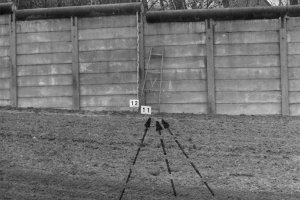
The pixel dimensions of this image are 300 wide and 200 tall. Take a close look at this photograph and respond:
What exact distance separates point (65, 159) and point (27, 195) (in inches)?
72.3

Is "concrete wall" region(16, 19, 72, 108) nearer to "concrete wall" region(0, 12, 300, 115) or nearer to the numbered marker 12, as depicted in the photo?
"concrete wall" region(0, 12, 300, 115)

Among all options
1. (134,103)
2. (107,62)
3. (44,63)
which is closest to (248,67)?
(134,103)

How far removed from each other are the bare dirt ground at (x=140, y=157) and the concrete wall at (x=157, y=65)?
853 millimetres

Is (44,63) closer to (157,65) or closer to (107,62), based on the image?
(107,62)

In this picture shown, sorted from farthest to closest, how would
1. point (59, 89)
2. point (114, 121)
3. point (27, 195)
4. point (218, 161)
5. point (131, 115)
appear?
point (59, 89), point (131, 115), point (114, 121), point (218, 161), point (27, 195)

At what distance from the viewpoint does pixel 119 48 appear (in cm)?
1351

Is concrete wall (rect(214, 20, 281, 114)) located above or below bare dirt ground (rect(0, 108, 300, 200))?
above

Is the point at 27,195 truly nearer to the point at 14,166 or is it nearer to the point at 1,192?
the point at 1,192

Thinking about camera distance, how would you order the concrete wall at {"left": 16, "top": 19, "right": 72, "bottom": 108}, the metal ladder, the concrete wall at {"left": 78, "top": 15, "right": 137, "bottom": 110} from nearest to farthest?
the metal ladder < the concrete wall at {"left": 78, "top": 15, "right": 137, "bottom": 110} < the concrete wall at {"left": 16, "top": 19, "right": 72, "bottom": 108}

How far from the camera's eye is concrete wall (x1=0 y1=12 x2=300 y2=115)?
517 inches

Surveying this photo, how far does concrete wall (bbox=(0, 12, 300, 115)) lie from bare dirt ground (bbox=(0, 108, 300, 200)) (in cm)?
85

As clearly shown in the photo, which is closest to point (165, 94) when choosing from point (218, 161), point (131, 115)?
point (131, 115)

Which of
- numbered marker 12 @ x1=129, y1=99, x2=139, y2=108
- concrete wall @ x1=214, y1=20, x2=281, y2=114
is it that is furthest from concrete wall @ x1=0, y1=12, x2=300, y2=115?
numbered marker 12 @ x1=129, y1=99, x2=139, y2=108

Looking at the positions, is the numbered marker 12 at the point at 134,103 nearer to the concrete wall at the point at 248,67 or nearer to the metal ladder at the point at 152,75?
the metal ladder at the point at 152,75
